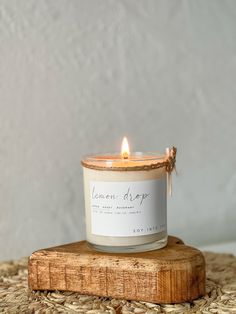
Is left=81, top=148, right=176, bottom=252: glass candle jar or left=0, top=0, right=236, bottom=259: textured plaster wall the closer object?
left=81, top=148, right=176, bottom=252: glass candle jar

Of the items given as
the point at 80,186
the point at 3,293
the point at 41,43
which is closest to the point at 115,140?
the point at 80,186

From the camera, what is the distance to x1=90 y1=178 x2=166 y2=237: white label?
0.70m

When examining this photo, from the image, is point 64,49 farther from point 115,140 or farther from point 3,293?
point 3,293

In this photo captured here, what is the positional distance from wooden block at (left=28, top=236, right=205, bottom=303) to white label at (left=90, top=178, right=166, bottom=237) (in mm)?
29

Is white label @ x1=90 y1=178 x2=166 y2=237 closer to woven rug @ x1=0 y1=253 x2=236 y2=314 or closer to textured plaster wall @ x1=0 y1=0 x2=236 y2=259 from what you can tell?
woven rug @ x1=0 y1=253 x2=236 y2=314

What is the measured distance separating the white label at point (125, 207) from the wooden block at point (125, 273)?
1.2 inches

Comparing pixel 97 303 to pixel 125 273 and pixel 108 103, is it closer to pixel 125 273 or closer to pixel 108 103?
pixel 125 273

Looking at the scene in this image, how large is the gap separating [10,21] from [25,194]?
27 cm

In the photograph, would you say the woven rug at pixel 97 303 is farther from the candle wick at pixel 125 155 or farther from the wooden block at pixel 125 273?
the candle wick at pixel 125 155

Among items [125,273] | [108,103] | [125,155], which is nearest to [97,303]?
[125,273]

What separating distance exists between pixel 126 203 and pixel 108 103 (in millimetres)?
332

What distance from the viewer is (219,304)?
26.5 inches

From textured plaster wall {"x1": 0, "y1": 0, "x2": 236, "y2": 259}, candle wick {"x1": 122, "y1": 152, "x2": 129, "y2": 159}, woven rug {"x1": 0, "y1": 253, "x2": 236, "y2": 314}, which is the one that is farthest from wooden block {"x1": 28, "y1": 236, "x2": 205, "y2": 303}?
textured plaster wall {"x1": 0, "y1": 0, "x2": 236, "y2": 259}

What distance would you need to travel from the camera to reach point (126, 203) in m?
0.70
